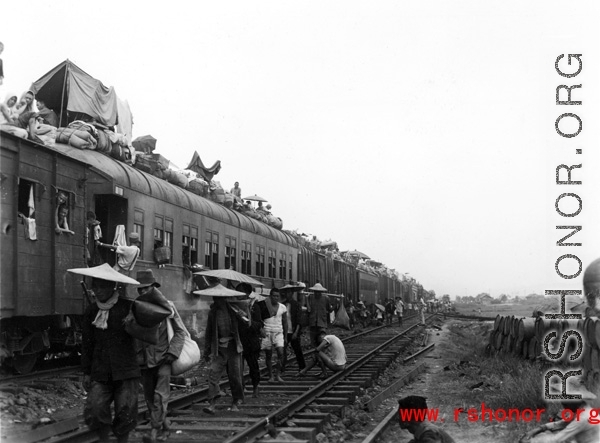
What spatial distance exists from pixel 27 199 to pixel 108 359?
4399mm

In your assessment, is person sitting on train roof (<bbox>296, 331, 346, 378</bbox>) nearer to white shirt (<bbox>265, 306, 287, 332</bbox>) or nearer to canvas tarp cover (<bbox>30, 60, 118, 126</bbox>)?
white shirt (<bbox>265, 306, 287, 332</bbox>)

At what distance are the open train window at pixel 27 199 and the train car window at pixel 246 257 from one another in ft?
35.3

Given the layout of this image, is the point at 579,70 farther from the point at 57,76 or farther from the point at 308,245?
the point at 308,245

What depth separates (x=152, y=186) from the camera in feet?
46.0

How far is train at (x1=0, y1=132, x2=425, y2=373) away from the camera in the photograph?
8836 mm

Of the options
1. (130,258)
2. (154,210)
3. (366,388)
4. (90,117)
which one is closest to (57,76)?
(90,117)

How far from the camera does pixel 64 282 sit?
1001 centimetres

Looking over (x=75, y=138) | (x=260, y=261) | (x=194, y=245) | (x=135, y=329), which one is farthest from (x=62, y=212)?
(x=260, y=261)

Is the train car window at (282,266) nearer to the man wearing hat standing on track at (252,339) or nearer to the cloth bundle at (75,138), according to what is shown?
the cloth bundle at (75,138)

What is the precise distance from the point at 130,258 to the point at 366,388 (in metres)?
4.56

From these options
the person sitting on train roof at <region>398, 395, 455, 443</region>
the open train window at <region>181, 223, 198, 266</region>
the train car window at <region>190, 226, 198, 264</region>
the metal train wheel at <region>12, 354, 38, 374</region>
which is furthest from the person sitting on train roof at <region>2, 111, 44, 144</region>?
the person sitting on train roof at <region>398, 395, 455, 443</region>

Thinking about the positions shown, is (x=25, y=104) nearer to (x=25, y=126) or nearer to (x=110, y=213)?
(x=25, y=126)

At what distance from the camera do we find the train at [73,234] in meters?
8.84

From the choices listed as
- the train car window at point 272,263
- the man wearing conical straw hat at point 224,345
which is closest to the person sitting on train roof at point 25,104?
the man wearing conical straw hat at point 224,345
